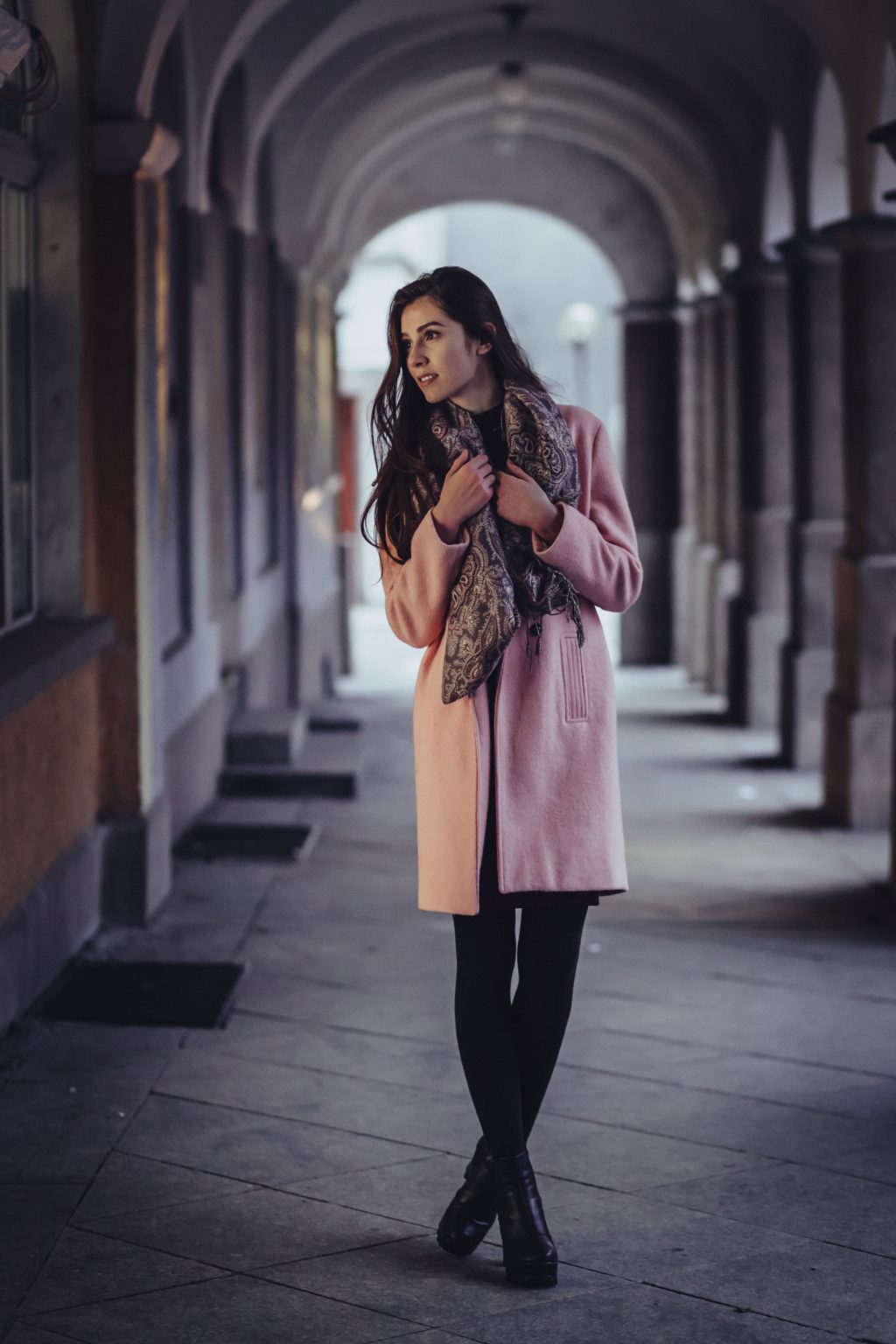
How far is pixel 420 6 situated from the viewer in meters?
11.8

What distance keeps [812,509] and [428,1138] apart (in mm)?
7236

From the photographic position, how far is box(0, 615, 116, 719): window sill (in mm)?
5176

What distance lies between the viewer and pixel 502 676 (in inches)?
137

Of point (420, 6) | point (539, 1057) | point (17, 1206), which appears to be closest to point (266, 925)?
point (17, 1206)

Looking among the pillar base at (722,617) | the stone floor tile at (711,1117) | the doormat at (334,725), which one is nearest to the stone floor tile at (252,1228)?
the stone floor tile at (711,1117)

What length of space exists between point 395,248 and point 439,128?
1413 centimetres

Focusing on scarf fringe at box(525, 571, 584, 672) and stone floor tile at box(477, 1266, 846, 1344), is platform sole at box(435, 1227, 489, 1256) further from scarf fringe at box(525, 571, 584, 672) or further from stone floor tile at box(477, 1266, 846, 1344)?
scarf fringe at box(525, 571, 584, 672)

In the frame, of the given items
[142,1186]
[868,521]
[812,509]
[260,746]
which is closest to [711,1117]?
[142,1186]

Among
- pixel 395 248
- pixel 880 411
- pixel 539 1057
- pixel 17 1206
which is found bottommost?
pixel 17 1206

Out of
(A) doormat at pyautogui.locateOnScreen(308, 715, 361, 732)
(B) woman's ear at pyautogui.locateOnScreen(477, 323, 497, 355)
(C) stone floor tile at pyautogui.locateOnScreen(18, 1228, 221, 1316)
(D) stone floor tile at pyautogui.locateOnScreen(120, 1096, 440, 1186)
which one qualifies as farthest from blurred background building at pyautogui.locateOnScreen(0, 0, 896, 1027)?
(C) stone floor tile at pyautogui.locateOnScreen(18, 1228, 221, 1316)

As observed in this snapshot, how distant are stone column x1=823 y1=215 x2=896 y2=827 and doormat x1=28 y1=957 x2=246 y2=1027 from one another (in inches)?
159

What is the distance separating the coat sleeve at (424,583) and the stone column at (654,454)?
47.2 ft

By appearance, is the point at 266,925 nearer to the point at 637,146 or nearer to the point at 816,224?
the point at 816,224

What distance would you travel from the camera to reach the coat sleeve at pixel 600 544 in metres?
3.45
